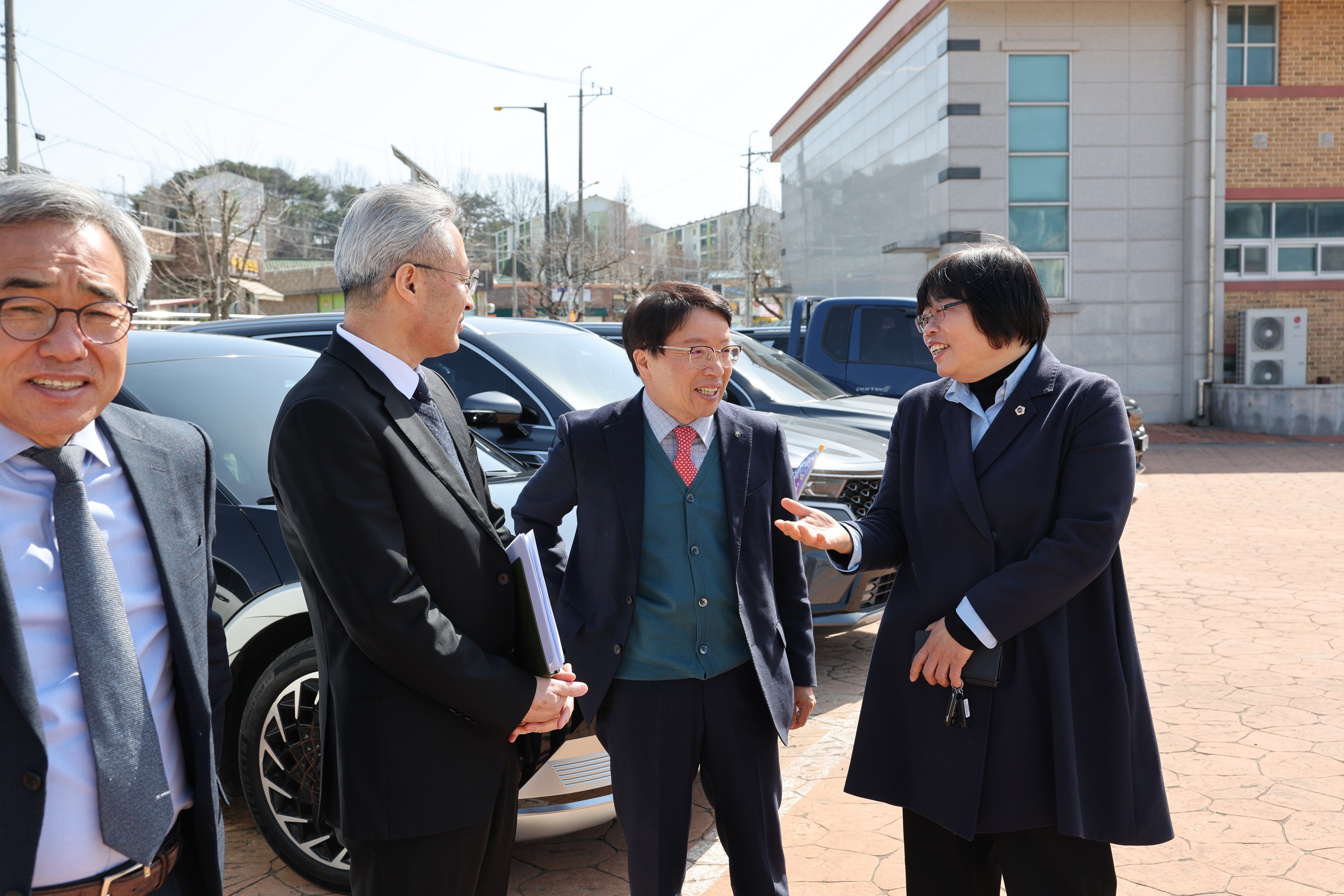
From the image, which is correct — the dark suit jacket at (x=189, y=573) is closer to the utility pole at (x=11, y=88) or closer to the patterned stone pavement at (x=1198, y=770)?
the patterned stone pavement at (x=1198, y=770)

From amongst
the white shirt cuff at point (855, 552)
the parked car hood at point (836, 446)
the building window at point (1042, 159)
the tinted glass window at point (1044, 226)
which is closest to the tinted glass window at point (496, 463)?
the parked car hood at point (836, 446)

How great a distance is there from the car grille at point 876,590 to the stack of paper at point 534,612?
10.7 ft

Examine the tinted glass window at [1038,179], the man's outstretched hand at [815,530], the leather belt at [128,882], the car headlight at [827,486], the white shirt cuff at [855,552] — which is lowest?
the leather belt at [128,882]

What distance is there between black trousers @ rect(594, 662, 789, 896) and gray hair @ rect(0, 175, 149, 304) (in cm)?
148

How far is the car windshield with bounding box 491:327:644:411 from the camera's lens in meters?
5.60

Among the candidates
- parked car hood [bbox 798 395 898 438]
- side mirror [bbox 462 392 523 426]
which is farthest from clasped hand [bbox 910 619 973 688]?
parked car hood [bbox 798 395 898 438]

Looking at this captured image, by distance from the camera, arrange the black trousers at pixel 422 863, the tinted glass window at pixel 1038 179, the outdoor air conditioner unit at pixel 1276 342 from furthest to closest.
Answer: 1. the tinted glass window at pixel 1038 179
2. the outdoor air conditioner unit at pixel 1276 342
3. the black trousers at pixel 422 863

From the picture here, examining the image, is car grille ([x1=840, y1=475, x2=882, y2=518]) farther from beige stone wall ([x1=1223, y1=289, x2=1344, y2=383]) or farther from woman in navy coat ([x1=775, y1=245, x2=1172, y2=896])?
beige stone wall ([x1=1223, y1=289, x2=1344, y2=383])

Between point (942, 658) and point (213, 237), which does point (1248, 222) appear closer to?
point (942, 658)

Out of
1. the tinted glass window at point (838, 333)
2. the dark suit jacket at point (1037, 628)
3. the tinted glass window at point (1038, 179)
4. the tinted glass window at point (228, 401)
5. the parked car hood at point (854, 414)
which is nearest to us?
the dark suit jacket at point (1037, 628)

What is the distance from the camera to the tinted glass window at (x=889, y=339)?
1030 centimetres

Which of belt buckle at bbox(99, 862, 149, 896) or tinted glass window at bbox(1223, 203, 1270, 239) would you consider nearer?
belt buckle at bbox(99, 862, 149, 896)

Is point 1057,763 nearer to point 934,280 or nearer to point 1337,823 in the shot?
point 934,280

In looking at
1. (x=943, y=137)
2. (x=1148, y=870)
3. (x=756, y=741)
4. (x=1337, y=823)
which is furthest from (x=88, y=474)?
(x=943, y=137)
